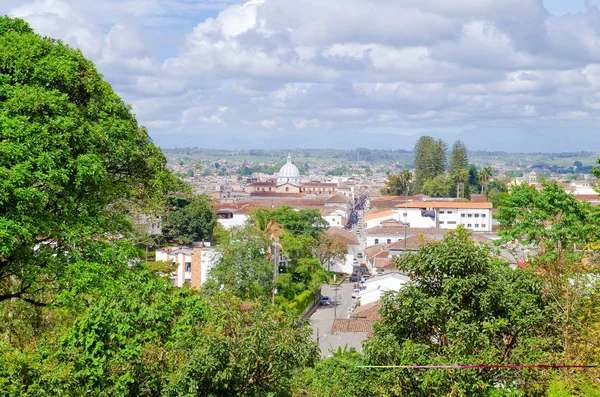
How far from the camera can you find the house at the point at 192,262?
1316 inches

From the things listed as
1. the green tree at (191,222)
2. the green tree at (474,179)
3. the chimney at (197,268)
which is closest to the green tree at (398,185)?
the green tree at (474,179)

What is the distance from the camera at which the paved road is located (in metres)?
28.3

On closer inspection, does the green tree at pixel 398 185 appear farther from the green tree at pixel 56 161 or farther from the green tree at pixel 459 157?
the green tree at pixel 56 161

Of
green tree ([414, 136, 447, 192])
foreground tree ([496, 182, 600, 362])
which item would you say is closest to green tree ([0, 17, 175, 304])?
foreground tree ([496, 182, 600, 362])

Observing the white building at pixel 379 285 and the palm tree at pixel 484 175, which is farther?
the palm tree at pixel 484 175

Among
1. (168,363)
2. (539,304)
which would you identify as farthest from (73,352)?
(539,304)

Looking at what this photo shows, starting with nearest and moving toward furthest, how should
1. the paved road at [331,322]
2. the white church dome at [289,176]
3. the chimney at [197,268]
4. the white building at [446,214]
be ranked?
the paved road at [331,322]
the chimney at [197,268]
the white building at [446,214]
the white church dome at [289,176]

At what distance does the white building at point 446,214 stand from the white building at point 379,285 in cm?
2854

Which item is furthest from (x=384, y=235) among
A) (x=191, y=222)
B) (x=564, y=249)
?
(x=564, y=249)

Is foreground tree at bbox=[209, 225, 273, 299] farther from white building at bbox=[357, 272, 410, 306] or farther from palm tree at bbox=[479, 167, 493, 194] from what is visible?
palm tree at bbox=[479, 167, 493, 194]

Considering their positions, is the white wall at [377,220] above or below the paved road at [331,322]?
above

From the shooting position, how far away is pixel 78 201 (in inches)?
398

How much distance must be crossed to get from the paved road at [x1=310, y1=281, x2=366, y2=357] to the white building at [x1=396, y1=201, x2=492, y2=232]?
1381 centimetres

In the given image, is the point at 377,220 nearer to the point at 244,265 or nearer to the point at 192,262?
the point at 192,262
